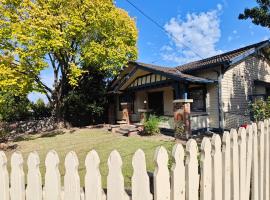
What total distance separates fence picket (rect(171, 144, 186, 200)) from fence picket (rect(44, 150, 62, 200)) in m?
0.87

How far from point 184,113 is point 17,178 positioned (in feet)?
35.8

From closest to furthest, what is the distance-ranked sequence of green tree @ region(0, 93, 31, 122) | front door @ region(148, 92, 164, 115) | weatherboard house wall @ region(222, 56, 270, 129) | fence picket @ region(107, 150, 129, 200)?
fence picket @ region(107, 150, 129, 200) → weatherboard house wall @ region(222, 56, 270, 129) → front door @ region(148, 92, 164, 115) → green tree @ region(0, 93, 31, 122)

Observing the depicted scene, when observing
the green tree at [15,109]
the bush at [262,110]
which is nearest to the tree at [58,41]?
the green tree at [15,109]

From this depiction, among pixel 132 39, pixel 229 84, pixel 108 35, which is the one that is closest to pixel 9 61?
pixel 108 35

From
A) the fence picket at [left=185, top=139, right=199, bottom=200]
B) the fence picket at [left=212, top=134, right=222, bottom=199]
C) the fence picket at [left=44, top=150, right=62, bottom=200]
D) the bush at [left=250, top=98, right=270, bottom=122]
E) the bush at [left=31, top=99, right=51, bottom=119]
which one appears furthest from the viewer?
the bush at [left=31, top=99, right=51, bottom=119]

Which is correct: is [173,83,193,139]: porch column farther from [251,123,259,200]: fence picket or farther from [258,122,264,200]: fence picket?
[251,123,259,200]: fence picket

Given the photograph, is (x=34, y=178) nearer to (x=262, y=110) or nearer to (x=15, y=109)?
(x=262, y=110)

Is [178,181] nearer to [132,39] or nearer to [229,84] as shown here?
[229,84]

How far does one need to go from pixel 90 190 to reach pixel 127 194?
27 cm

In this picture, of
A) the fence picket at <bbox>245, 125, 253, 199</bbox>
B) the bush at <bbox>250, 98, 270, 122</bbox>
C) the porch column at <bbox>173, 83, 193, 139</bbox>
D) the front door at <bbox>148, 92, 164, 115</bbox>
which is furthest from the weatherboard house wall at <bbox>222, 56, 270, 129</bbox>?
the fence picket at <bbox>245, 125, 253, 199</bbox>

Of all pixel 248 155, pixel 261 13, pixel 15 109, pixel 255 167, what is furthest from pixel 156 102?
pixel 248 155

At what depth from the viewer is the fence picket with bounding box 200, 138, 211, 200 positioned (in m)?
2.14

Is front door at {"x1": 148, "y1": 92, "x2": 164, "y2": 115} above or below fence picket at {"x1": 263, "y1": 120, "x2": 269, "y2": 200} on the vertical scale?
above

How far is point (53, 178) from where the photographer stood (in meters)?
1.87
